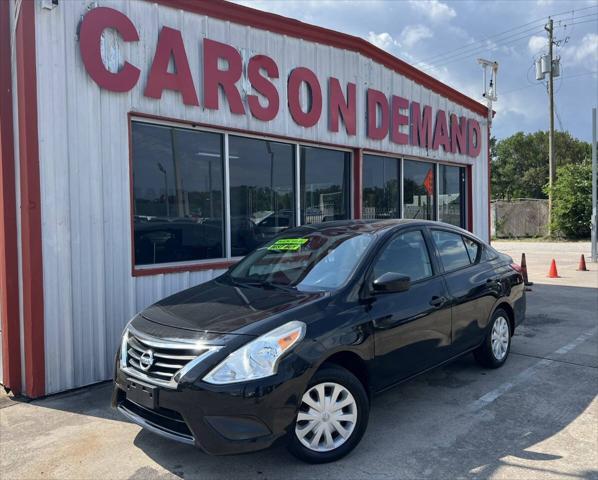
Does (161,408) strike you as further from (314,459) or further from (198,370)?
(314,459)

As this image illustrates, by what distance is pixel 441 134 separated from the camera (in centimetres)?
→ 1086

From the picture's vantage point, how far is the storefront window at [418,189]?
10242mm

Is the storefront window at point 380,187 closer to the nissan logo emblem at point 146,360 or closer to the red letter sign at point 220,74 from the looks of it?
the red letter sign at point 220,74

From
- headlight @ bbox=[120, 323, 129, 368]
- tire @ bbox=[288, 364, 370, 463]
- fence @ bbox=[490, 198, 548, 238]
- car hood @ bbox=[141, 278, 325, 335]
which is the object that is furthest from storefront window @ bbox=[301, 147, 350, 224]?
fence @ bbox=[490, 198, 548, 238]

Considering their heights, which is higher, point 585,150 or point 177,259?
point 585,150

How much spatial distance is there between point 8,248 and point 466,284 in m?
4.52

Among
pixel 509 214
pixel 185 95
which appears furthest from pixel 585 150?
pixel 185 95

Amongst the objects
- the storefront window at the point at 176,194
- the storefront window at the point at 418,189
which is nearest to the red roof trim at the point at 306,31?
the storefront window at the point at 176,194

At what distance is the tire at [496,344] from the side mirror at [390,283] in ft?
6.33

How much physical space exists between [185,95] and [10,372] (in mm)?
3556

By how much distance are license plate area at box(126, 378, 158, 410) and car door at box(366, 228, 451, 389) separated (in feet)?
5.15

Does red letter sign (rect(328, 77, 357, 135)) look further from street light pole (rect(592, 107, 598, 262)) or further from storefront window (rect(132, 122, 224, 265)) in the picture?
street light pole (rect(592, 107, 598, 262))

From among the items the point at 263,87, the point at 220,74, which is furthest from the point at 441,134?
the point at 220,74

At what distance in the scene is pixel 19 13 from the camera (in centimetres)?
499
